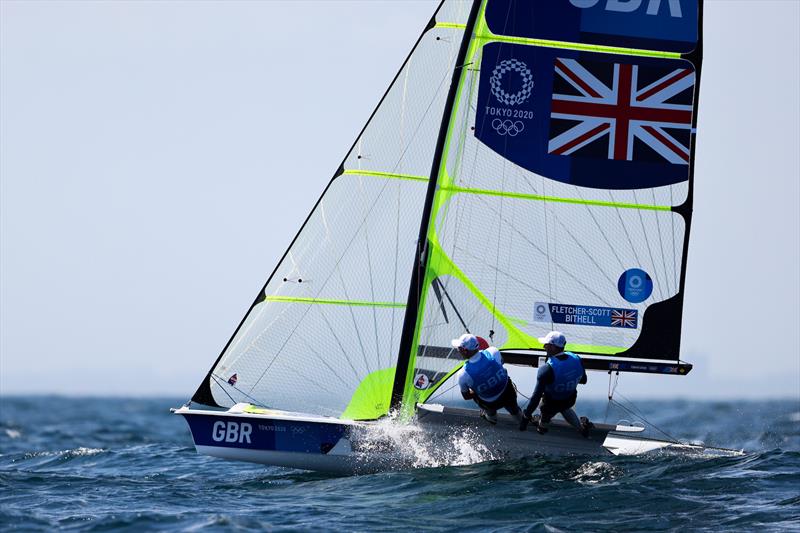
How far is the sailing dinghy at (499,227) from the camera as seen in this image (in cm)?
1324

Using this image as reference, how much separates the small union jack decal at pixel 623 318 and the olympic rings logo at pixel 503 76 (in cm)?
271

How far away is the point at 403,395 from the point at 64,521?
166 inches

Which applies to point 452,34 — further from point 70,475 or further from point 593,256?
point 70,475

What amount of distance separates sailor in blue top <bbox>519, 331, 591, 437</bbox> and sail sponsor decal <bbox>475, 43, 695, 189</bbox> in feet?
6.91

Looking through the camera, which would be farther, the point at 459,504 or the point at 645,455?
the point at 645,455

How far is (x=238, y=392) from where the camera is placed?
13312 millimetres

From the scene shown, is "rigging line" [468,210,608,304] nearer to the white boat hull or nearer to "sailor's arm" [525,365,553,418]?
"sailor's arm" [525,365,553,418]

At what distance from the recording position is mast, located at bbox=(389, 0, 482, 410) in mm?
13094

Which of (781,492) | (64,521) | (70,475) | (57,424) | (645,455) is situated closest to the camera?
(64,521)

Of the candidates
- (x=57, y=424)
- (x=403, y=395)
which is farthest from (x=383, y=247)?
(x=57, y=424)

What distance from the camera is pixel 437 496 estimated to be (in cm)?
1132

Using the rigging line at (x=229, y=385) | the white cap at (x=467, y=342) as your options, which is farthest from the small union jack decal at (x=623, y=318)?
the rigging line at (x=229, y=385)

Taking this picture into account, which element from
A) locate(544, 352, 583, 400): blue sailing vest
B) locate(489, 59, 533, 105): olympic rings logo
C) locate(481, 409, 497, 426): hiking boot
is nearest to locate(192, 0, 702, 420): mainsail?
locate(489, 59, 533, 105): olympic rings logo

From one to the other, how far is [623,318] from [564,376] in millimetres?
1469
